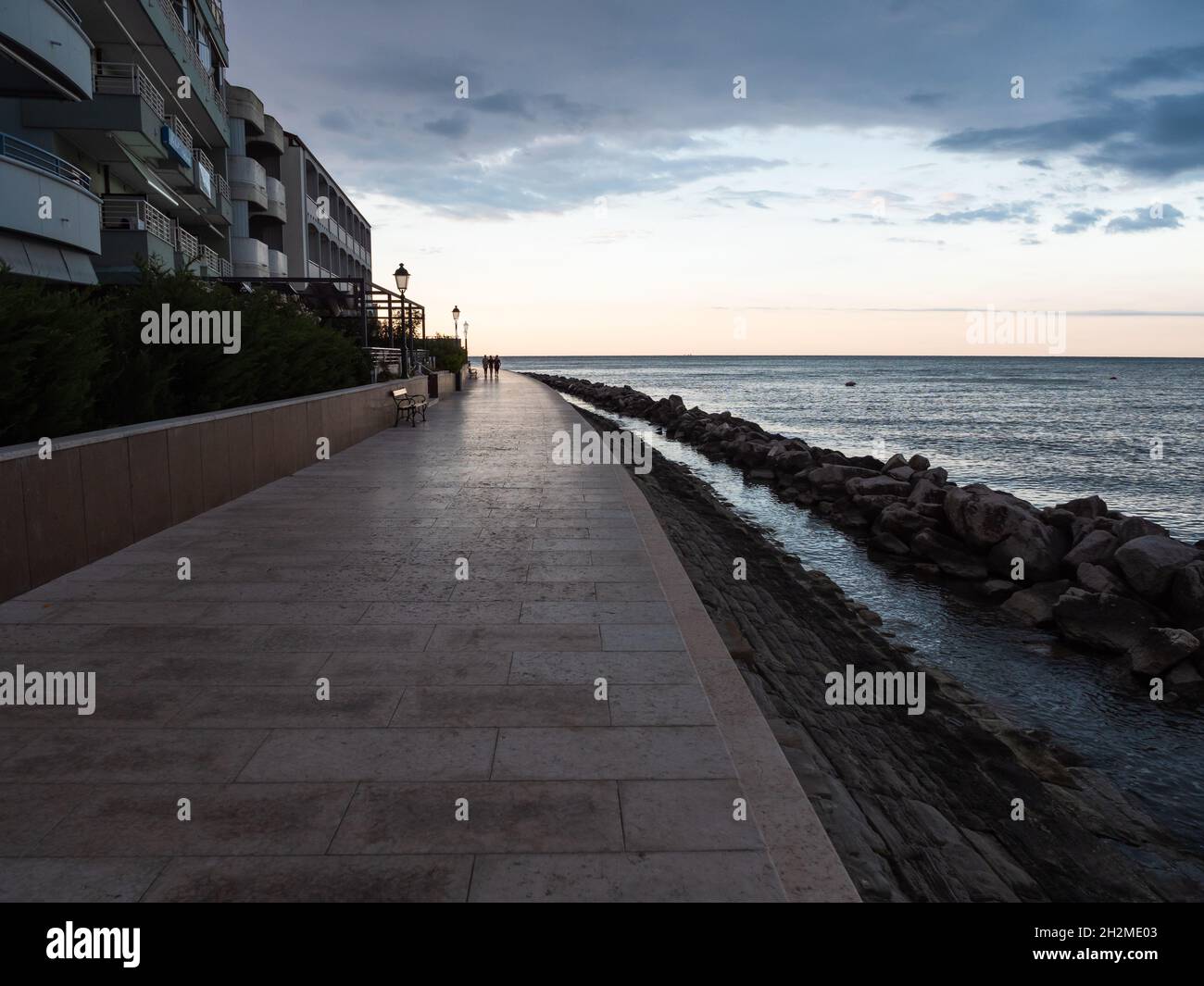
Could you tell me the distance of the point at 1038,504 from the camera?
20.0m

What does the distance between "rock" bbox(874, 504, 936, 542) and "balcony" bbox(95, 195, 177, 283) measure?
60.1 feet

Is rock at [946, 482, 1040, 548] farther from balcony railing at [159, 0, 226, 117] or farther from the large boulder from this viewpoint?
balcony railing at [159, 0, 226, 117]

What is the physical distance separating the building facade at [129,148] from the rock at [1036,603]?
11.0m

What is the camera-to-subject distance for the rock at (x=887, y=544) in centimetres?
1255

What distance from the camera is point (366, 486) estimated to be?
464 inches

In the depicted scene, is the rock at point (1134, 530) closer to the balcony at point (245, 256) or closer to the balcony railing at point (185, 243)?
the balcony railing at point (185, 243)

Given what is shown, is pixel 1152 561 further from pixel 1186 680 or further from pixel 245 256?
pixel 245 256

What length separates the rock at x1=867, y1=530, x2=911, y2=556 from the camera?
12.5 m

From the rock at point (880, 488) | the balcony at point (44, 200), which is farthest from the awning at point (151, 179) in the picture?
the rock at point (880, 488)

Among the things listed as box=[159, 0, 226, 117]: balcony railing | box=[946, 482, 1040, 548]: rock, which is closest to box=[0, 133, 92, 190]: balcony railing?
box=[159, 0, 226, 117]: balcony railing

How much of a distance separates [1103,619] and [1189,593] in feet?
4.08
